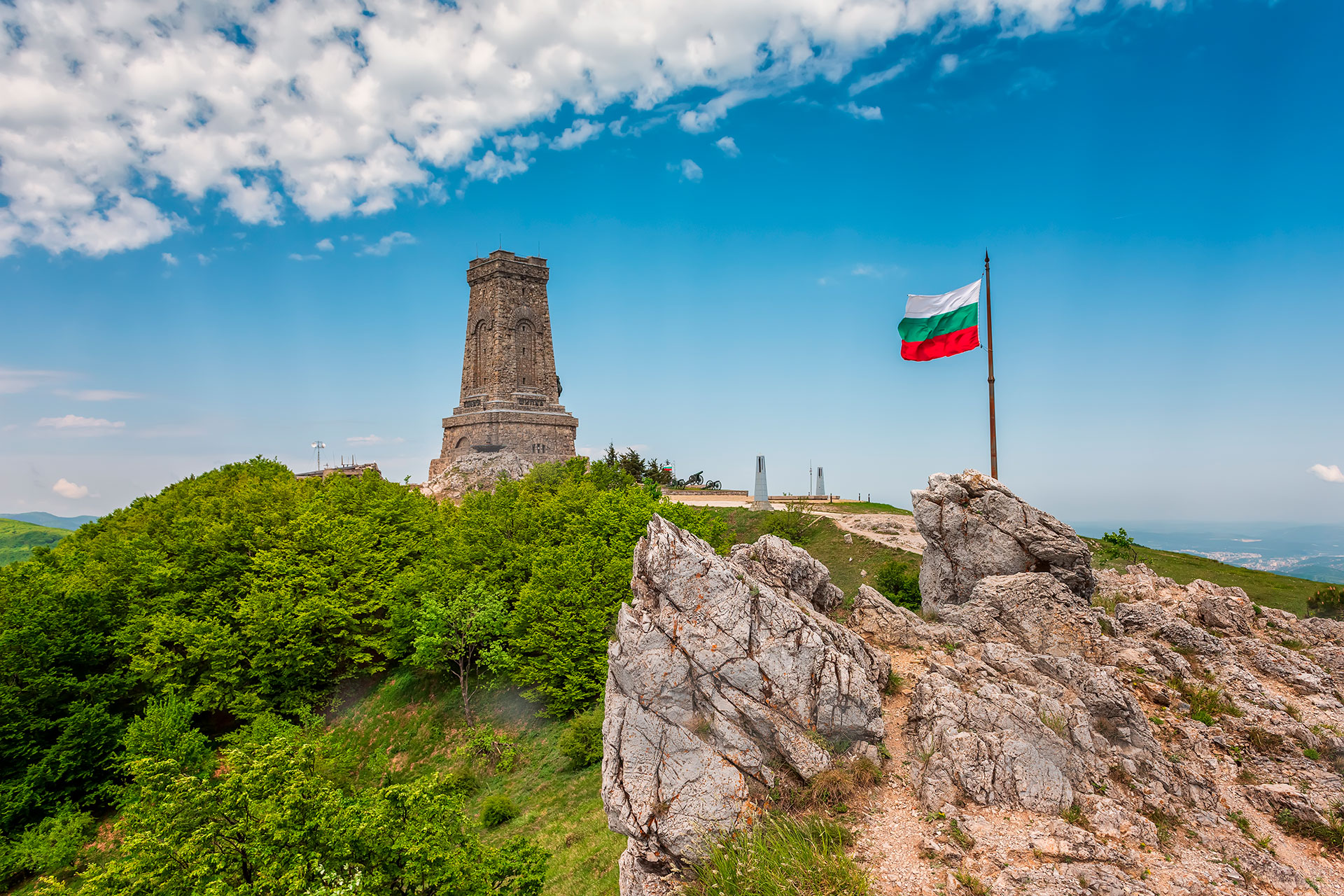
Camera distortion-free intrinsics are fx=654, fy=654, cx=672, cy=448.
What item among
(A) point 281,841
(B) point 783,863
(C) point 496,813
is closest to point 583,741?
(C) point 496,813

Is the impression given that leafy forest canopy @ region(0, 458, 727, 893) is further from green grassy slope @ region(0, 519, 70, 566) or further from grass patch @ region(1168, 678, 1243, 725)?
green grassy slope @ region(0, 519, 70, 566)

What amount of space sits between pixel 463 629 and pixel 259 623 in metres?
10.4

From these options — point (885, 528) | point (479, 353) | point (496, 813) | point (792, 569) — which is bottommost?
point (496, 813)

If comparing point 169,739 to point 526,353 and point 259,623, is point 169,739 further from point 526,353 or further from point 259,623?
point 526,353

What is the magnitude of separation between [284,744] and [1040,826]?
51.1 feet

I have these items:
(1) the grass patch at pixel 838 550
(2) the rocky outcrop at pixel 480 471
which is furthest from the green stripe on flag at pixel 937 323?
(2) the rocky outcrop at pixel 480 471

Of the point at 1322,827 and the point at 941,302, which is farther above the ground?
the point at 941,302

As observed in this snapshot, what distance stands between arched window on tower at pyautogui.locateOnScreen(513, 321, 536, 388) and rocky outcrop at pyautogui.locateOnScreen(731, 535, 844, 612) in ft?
A: 150

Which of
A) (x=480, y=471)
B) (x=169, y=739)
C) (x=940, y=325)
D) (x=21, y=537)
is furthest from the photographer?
(x=21, y=537)

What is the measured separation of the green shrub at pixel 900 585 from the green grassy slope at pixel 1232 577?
9210mm

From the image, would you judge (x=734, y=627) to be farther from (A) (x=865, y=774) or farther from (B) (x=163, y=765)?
(B) (x=163, y=765)

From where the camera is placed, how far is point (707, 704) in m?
13.7

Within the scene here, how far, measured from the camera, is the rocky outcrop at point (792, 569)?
700 inches

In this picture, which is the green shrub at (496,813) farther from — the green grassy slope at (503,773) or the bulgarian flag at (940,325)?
the bulgarian flag at (940,325)
